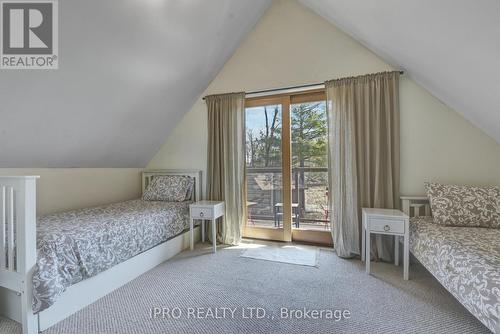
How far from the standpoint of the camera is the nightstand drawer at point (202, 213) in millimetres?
2637

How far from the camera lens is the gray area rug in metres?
2.40

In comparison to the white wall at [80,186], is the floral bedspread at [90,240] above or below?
below

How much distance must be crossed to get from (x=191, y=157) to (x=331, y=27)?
8.36ft

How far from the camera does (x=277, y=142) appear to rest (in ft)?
9.84

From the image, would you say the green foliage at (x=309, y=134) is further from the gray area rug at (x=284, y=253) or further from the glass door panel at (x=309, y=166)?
the gray area rug at (x=284, y=253)

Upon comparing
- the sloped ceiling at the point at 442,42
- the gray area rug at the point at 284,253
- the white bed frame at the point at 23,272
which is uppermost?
the sloped ceiling at the point at 442,42

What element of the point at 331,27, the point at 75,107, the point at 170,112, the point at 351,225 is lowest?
the point at 351,225

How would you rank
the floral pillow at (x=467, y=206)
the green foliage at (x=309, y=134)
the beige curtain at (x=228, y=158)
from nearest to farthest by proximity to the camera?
the floral pillow at (x=467, y=206)
the green foliage at (x=309, y=134)
the beige curtain at (x=228, y=158)

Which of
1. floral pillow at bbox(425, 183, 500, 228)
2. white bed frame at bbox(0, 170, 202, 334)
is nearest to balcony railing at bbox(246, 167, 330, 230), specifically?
floral pillow at bbox(425, 183, 500, 228)

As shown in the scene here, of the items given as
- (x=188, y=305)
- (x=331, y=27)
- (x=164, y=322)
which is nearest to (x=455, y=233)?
(x=188, y=305)

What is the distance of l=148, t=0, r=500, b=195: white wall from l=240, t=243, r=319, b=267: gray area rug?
4.19 feet

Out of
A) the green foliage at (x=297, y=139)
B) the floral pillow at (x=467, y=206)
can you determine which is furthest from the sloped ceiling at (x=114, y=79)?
the floral pillow at (x=467, y=206)

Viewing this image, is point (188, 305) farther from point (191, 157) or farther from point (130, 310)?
point (191, 157)

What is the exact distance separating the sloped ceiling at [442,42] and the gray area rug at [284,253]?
2071 mm
